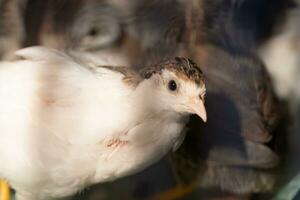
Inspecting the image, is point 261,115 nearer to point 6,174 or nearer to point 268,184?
point 268,184

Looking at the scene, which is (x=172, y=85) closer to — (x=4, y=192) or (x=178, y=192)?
(x=178, y=192)

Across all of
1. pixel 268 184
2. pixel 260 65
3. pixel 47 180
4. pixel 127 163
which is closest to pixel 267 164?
pixel 268 184

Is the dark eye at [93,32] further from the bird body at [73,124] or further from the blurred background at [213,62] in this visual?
the bird body at [73,124]

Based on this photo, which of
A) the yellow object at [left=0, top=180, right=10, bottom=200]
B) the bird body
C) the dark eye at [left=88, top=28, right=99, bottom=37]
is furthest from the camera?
the dark eye at [left=88, top=28, right=99, bottom=37]

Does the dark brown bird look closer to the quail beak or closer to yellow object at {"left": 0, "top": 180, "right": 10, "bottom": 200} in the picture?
the quail beak

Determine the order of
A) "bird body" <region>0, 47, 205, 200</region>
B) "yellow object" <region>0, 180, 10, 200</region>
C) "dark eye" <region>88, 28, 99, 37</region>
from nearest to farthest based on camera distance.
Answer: "bird body" <region>0, 47, 205, 200</region> < "yellow object" <region>0, 180, 10, 200</region> < "dark eye" <region>88, 28, 99, 37</region>

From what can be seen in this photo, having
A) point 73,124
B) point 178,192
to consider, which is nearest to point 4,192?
point 73,124

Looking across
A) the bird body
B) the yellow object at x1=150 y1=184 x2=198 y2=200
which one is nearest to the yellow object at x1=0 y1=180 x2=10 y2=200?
the bird body
